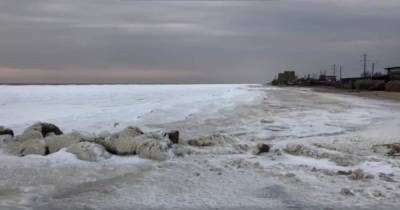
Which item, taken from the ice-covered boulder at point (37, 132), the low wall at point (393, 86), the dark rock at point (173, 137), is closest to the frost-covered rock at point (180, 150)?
the dark rock at point (173, 137)

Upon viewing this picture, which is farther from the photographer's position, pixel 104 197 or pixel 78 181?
pixel 78 181

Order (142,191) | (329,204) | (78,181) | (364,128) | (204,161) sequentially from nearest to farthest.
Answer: (329,204)
(142,191)
(78,181)
(204,161)
(364,128)

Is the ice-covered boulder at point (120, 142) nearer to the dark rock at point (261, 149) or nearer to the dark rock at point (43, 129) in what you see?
the dark rock at point (43, 129)

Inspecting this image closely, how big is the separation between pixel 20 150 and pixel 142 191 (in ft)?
13.5

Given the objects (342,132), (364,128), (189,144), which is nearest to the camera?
(189,144)

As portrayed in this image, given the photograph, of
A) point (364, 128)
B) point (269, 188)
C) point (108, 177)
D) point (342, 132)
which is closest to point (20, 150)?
point (108, 177)

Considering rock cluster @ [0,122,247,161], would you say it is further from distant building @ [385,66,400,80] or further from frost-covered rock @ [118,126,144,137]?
distant building @ [385,66,400,80]

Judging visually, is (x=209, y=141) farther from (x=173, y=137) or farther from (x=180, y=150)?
(x=180, y=150)

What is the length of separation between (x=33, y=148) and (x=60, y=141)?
64cm

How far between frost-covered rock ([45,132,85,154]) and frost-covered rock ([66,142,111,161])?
1.50 ft

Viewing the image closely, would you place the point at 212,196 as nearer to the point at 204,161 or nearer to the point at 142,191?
the point at 142,191

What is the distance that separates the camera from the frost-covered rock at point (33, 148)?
10.8 metres

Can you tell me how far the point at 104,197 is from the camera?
7.50 meters

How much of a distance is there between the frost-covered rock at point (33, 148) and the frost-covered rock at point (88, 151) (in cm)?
56
